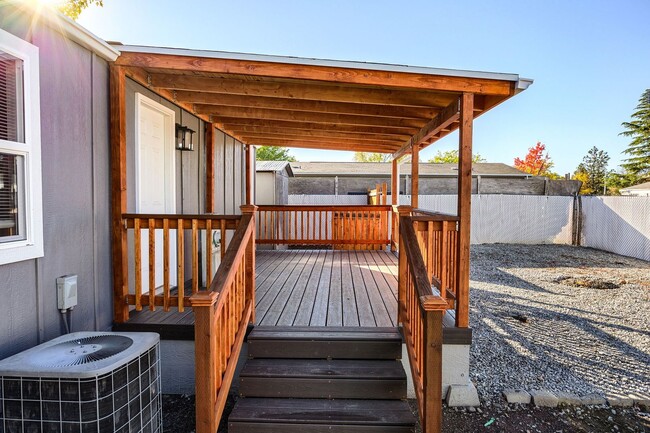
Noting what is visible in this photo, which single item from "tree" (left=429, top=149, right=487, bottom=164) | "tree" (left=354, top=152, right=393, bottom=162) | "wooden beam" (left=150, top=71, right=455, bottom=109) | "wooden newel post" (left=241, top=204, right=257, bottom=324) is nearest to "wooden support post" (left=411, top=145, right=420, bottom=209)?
"wooden beam" (left=150, top=71, right=455, bottom=109)

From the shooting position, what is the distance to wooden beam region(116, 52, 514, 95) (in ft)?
10.4

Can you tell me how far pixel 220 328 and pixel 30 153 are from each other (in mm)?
1582

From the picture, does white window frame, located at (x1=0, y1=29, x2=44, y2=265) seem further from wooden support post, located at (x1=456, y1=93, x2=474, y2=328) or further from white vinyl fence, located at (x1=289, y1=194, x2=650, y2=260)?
white vinyl fence, located at (x1=289, y1=194, x2=650, y2=260)

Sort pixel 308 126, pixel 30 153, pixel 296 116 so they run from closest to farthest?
pixel 30 153 < pixel 296 116 < pixel 308 126

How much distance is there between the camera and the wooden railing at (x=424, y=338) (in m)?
2.18

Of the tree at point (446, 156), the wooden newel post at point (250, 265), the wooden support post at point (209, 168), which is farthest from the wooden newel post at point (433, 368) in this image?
the tree at point (446, 156)

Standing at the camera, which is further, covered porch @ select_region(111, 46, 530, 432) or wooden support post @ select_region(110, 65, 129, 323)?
wooden support post @ select_region(110, 65, 129, 323)

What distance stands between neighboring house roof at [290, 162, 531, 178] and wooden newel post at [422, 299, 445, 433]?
49.9 ft

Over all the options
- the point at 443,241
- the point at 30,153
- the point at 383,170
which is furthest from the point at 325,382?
the point at 383,170

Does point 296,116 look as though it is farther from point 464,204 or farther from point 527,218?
point 527,218

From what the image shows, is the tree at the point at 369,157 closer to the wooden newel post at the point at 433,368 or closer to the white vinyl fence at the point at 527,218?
the white vinyl fence at the point at 527,218

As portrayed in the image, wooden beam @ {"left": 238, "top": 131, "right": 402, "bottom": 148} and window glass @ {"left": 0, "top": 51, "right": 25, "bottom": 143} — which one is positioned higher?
wooden beam @ {"left": 238, "top": 131, "right": 402, "bottom": 148}

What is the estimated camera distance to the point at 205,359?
2199 millimetres

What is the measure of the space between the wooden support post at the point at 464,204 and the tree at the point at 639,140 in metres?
29.7
